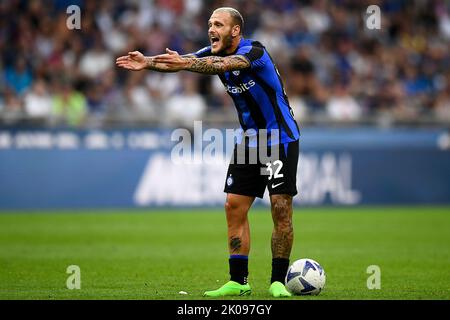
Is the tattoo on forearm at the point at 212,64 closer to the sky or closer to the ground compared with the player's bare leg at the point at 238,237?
closer to the sky

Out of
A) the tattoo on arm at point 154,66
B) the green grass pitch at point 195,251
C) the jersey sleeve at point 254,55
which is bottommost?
the green grass pitch at point 195,251

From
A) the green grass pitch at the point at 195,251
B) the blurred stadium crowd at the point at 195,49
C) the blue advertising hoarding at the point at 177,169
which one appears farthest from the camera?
the blurred stadium crowd at the point at 195,49

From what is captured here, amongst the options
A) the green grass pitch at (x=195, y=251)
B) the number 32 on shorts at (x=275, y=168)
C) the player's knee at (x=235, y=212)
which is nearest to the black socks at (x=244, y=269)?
the green grass pitch at (x=195, y=251)

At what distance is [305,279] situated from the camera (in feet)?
29.7

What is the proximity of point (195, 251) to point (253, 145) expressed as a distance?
5.04 meters

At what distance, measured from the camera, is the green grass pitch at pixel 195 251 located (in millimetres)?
9633

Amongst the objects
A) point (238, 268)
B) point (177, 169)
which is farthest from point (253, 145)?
point (177, 169)

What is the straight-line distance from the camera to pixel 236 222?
929 centimetres

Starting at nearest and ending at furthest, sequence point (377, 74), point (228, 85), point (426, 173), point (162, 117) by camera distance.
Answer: point (228, 85), point (162, 117), point (426, 173), point (377, 74)

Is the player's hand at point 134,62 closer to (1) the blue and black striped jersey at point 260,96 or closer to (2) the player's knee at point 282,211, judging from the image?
(1) the blue and black striped jersey at point 260,96

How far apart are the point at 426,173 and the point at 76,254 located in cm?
1112

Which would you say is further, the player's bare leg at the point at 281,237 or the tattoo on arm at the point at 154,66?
the player's bare leg at the point at 281,237

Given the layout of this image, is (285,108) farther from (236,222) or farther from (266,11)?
(266,11)

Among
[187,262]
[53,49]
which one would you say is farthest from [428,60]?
[187,262]
